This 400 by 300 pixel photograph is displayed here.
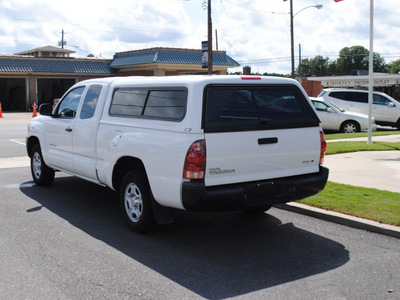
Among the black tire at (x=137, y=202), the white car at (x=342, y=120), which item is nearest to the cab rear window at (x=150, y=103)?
the black tire at (x=137, y=202)

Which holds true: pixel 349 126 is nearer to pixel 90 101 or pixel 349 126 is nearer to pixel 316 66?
pixel 90 101

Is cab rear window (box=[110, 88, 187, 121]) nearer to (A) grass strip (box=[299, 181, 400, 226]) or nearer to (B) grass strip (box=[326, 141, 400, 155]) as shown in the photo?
(A) grass strip (box=[299, 181, 400, 226])

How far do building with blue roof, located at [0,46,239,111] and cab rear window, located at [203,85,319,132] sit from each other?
30713mm

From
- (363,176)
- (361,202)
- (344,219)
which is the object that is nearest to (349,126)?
(363,176)

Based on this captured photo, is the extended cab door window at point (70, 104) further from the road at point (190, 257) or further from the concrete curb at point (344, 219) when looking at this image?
the concrete curb at point (344, 219)

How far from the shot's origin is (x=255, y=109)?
566 cm

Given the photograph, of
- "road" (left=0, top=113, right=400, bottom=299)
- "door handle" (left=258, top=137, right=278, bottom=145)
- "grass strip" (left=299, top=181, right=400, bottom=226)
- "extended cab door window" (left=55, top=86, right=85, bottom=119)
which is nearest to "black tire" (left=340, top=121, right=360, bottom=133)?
"grass strip" (left=299, top=181, right=400, bottom=226)

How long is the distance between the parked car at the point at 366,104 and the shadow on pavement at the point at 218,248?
51.3 ft

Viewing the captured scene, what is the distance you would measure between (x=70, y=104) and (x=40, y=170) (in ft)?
5.47

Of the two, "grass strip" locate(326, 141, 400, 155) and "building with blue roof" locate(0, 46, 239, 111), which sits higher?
"building with blue roof" locate(0, 46, 239, 111)

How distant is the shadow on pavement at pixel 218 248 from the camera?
467 cm

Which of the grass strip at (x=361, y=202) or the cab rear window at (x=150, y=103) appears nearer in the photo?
the cab rear window at (x=150, y=103)

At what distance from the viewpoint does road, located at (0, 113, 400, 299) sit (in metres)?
4.40

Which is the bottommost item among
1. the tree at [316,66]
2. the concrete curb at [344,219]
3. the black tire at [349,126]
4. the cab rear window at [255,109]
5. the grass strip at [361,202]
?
the concrete curb at [344,219]
